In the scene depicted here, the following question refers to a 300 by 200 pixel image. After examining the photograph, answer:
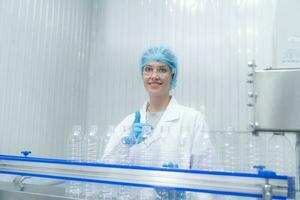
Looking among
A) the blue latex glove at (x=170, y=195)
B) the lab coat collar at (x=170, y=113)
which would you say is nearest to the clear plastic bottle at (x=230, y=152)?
the blue latex glove at (x=170, y=195)

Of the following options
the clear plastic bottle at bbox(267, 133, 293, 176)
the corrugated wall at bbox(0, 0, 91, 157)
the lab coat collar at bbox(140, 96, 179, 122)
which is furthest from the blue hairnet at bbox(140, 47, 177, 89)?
the clear plastic bottle at bbox(267, 133, 293, 176)

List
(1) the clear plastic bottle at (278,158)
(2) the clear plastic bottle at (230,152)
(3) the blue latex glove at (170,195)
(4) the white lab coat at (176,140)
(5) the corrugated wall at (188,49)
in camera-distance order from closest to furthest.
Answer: (3) the blue latex glove at (170,195) → (1) the clear plastic bottle at (278,158) → (2) the clear plastic bottle at (230,152) → (4) the white lab coat at (176,140) → (5) the corrugated wall at (188,49)

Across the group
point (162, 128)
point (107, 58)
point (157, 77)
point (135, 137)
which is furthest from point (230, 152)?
point (107, 58)

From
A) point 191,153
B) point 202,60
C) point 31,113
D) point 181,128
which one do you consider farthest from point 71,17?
point 191,153

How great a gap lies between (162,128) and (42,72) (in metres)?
1.06

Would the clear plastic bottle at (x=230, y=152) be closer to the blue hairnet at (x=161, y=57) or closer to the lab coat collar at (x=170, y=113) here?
the lab coat collar at (x=170, y=113)

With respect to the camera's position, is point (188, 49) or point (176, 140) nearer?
point (176, 140)

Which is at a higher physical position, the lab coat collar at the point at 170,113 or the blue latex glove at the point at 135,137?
the lab coat collar at the point at 170,113

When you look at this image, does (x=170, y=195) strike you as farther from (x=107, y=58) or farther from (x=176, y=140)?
(x=107, y=58)

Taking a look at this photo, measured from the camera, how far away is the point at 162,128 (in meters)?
1.93

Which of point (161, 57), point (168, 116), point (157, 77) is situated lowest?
point (168, 116)

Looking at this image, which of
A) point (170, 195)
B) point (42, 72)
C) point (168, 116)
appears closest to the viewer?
point (170, 195)

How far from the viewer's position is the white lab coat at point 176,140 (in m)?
1.53

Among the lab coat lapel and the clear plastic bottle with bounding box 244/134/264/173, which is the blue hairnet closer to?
the lab coat lapel
